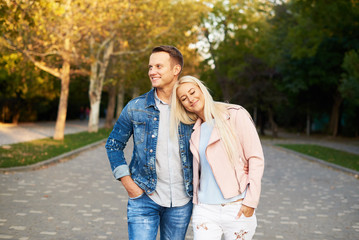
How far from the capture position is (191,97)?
3.30 m

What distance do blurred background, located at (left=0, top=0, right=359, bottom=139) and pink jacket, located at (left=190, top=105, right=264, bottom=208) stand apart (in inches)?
416

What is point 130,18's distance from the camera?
2472 cm

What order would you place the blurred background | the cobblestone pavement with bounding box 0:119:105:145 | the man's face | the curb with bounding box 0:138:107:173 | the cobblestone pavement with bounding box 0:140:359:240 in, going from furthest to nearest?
the cobblestone pavement with bounding box 0:119:105:145 → the blurred background → the curb with bounding box 0:138:107:173 → the cobblestone pavement with bounding box 0:140:359:240 → the man's face

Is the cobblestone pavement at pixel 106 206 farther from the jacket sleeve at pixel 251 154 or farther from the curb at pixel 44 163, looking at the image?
the jacket sleeve at pixel 251 154

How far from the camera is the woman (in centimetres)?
317

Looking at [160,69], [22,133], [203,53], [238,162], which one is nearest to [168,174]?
[238,162]

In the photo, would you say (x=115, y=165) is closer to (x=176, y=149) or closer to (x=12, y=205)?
(x=176, y=149)

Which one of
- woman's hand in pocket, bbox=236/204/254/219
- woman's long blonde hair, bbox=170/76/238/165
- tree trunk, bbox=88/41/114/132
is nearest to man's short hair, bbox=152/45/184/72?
woman's long blonde hair, bbox=170/76/238/165

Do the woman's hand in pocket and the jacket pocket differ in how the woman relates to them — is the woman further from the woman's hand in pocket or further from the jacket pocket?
the jacket pocket

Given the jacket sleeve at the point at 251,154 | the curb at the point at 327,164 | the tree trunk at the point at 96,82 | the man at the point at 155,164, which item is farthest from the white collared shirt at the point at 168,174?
the tree trunk at the point at 96,82

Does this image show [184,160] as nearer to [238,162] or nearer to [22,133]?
[238,162]

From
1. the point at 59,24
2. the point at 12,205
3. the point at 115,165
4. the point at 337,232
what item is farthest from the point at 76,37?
the point at 115,165

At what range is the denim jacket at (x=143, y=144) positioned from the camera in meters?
3.37

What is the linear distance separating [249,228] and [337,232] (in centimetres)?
412
